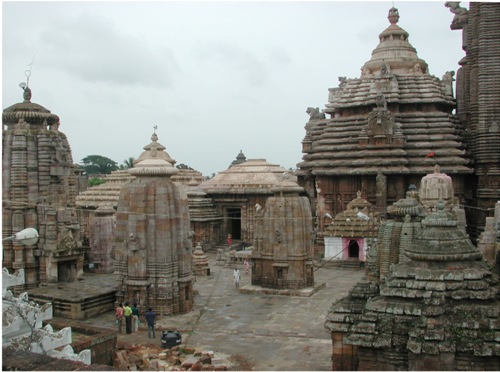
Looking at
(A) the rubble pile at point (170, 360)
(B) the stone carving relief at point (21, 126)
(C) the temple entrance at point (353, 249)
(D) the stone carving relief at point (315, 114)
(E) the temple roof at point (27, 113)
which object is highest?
(D) the stone carving relief at point (315, 114)

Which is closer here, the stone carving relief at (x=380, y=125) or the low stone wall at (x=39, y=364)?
the low stone wall at (x=39, y=364)

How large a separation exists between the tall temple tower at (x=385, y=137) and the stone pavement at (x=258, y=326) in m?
9.10

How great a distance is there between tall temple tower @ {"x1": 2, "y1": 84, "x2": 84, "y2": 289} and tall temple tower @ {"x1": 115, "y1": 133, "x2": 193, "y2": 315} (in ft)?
13.9

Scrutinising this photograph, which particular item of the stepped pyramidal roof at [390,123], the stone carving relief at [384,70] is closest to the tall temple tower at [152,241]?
the stepped pyramidal roof at [390,123]

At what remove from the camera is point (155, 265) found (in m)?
19.8

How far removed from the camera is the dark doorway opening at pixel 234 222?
39562 mm

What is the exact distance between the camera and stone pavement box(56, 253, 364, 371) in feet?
50.0

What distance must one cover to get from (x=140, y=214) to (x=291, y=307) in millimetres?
6166

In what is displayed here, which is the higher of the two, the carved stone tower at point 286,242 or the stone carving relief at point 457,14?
the stone carving relief at point 457,14

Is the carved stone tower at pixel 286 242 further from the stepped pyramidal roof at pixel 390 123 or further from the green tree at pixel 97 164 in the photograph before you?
the green tree at pixel 97 164

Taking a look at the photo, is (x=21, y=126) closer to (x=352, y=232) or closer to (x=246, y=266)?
(x=246, y=266)

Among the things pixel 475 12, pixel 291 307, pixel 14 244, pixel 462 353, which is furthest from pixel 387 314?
pixel 475 12

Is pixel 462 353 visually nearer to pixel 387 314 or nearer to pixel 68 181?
pixel 387 314

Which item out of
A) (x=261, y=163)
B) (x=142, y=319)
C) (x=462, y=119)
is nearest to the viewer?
(x=142, y=319)
